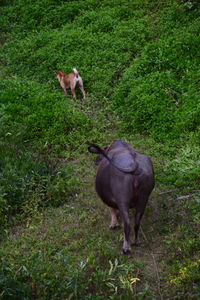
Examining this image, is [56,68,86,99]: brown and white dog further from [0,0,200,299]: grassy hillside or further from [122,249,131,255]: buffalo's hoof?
[122,249,131,255]: buffalo's hoof

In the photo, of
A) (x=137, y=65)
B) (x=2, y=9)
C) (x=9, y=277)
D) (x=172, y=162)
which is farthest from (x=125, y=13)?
(x=9, y=277)

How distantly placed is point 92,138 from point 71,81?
2522 millimetres

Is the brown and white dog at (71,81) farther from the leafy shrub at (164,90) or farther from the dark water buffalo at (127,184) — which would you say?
the dark water buffalo at (127,184)

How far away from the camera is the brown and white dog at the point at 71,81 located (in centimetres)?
1080

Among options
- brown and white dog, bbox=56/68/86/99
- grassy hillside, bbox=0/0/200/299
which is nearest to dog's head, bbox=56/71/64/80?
brown and white dog, bbox=56/68/86/99

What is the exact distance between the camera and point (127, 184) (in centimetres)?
546

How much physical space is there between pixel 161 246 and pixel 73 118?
14.6 feet

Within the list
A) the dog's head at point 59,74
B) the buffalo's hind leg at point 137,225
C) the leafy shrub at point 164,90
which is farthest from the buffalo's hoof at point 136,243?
the dog's head at point 59,74

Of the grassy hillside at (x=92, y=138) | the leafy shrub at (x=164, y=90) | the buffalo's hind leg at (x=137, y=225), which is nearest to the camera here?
the grassy hillside at (x=92, y=138)

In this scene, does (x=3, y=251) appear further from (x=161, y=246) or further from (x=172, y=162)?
(x=172, y=162)

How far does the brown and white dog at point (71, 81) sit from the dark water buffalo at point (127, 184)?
523cm

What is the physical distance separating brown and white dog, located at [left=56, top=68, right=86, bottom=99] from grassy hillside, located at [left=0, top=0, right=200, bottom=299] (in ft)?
1.03

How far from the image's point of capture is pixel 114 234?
6266 mm

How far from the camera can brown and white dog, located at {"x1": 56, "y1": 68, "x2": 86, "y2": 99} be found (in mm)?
10797
